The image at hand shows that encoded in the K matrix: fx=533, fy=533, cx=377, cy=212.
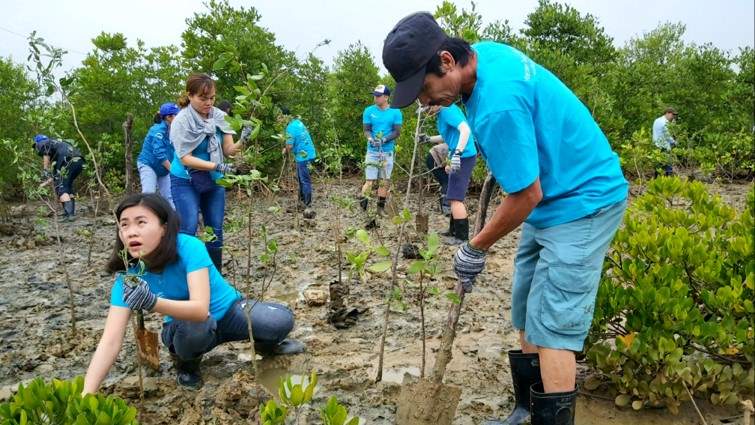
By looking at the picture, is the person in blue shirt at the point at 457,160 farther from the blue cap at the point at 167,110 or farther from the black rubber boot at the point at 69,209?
the black rubber boot at the point at 69,209

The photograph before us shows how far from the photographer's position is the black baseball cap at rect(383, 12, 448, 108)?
178 cm

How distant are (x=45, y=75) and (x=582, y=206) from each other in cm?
247

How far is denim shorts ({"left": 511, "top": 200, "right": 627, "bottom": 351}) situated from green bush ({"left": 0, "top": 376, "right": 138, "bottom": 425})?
53.3 inches

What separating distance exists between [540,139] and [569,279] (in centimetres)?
50

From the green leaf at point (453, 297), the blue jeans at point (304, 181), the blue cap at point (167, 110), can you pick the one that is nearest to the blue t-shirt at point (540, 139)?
the green leaf at point (453, 297)

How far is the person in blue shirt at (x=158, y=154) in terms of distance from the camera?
5539 millimetres

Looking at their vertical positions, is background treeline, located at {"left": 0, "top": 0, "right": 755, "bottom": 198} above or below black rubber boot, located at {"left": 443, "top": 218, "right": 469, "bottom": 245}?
above

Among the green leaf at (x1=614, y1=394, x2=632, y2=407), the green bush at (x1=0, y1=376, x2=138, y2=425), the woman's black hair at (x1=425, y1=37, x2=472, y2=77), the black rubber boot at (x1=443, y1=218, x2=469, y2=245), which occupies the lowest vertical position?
the green leaf at (x1=614, y1=394, x2=632, y2=407)

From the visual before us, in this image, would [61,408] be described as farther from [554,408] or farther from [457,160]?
[457,160]

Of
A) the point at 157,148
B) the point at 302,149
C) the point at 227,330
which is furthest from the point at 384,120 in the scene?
the point at 227,330

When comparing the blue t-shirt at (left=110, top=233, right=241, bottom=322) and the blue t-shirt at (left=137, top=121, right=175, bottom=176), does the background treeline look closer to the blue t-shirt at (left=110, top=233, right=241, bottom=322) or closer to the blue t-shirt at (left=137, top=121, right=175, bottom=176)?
the blue t-shirt at (left=137, top=121, right=175, bottom=176)

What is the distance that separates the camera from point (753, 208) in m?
1.30

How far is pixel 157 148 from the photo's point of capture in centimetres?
565

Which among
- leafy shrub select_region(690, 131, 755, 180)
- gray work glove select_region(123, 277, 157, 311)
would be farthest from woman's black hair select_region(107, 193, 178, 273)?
leafy shrub select_region(690, 131, 755, 180)
